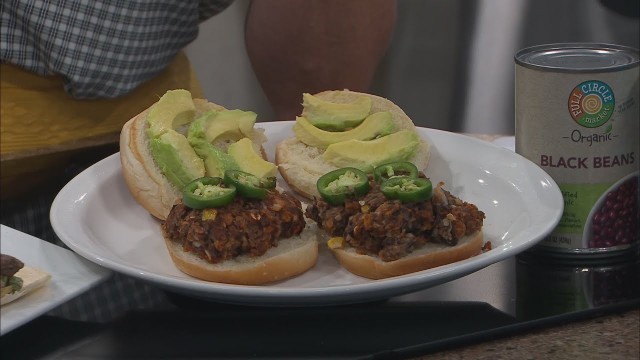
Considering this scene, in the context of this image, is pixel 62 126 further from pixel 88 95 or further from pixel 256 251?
pixel 256 251

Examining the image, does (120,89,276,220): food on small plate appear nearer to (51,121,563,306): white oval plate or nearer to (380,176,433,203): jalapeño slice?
(51,121,563,306): white oval plate

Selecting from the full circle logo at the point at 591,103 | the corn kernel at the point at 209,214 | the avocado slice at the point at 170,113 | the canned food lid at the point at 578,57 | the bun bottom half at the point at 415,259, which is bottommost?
the bun bottom half at the point at 415,259

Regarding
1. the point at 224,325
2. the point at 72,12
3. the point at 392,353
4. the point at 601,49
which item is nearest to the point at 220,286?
the point at 224,325

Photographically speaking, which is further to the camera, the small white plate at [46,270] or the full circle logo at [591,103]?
the full circle logo at [591,103]

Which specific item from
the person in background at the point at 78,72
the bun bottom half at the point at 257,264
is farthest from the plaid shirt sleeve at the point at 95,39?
the bun bottom half at the point at 257,264

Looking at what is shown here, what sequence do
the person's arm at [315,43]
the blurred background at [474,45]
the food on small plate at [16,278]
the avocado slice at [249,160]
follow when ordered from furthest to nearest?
the blurred background at [474,45] < the person's arm at [315,43] < the avocado slice at [249,160] < the food on small plate at [16,278]

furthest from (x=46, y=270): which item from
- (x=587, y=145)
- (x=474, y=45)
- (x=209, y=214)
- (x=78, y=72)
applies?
(x=474, y=45)

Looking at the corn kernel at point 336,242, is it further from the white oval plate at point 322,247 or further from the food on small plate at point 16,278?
the food on small plate at point 16,278
